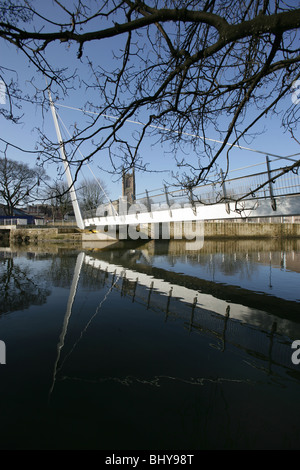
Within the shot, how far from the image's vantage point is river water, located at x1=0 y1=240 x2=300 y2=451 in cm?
198

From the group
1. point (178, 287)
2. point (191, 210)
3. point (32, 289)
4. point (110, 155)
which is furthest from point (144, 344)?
point (191, 210)

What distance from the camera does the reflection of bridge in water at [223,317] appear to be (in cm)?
340

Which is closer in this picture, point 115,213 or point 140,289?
point 140,289

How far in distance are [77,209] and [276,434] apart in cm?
2342

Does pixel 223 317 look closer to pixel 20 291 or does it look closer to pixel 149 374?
pixel 149 374

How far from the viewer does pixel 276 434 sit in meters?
1.95
